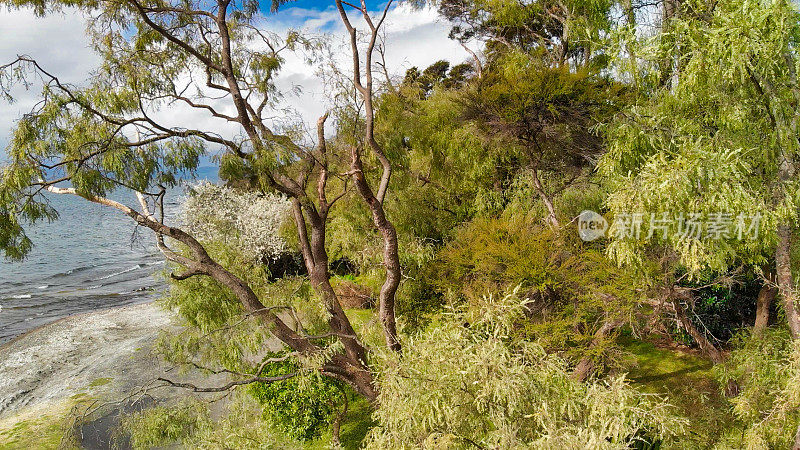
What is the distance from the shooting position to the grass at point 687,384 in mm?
7906

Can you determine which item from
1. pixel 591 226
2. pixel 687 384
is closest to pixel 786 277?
pixel 591 226

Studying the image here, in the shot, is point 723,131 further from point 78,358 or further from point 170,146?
point 78,358

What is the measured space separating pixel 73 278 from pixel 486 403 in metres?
33.7

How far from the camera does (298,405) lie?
10.3 metres

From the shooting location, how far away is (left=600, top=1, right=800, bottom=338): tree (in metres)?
5.53

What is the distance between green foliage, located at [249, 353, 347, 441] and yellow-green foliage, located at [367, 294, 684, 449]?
520cm

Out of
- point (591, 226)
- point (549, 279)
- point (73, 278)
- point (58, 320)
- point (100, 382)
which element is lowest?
point (100, 382)

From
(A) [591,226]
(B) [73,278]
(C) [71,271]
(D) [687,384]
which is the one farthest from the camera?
(C) [71,271]

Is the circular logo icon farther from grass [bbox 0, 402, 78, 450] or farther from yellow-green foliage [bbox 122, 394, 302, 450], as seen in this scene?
grass [bbox 0, 402, 78, 450]

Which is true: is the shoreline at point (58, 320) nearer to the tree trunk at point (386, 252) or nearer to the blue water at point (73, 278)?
the blue water at point (73, 278)

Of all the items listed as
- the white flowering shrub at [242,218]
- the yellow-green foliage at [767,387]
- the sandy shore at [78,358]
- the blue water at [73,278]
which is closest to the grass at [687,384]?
the yellow-green foliage at [767,387]

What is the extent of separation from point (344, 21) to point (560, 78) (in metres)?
5.64

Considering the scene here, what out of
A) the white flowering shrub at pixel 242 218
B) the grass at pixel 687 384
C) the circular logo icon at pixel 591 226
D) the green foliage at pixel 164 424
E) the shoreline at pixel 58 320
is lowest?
the grass at pixel 687 384

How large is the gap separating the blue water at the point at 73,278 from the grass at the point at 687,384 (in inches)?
410
